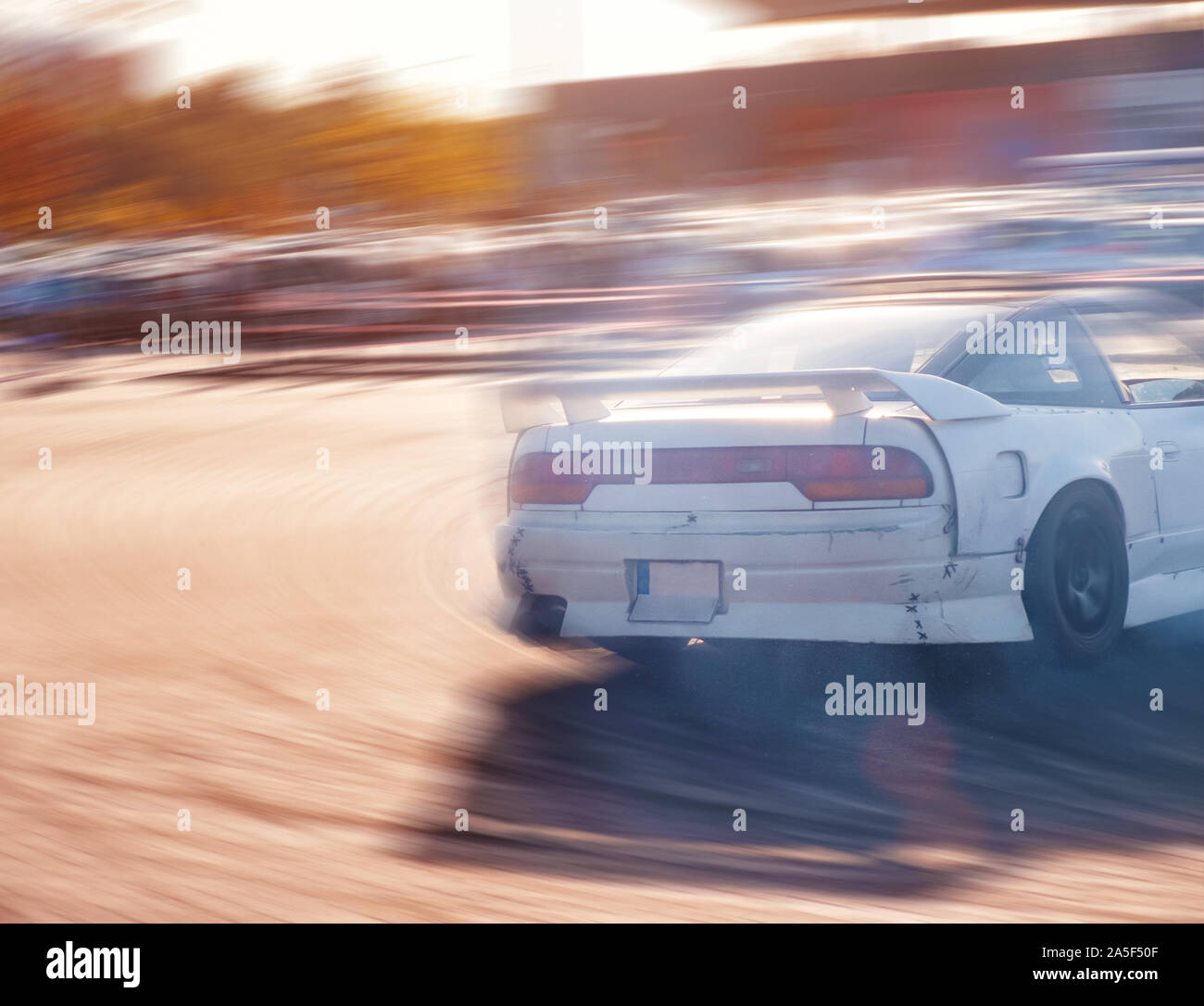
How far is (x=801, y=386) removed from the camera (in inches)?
161

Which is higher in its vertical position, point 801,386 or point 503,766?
point 801,386

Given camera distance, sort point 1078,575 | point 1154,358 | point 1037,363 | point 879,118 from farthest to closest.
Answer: point 879,118 < point 1154,358 < point 1037,363 < point 1078,575

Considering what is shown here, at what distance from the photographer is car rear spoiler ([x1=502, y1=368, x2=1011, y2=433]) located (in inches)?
155

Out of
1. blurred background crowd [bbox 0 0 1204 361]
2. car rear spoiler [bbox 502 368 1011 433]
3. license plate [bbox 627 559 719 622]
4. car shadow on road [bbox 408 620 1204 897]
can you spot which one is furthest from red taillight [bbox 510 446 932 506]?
blurred background crowd [bbox 0 0 1204 361]

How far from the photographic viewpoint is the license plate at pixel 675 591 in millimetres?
4141

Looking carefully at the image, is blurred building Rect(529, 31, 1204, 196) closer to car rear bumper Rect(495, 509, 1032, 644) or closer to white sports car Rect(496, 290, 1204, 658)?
white sports car Rect(496, 290, 1204, 658)

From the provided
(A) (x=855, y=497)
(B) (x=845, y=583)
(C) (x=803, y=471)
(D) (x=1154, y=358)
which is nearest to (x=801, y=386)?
(C) (x=803, y=471)

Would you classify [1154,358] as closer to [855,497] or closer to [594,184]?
[855,497]

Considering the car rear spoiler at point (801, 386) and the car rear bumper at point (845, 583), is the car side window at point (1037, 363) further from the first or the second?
the car rear bumper at point (845, 583)

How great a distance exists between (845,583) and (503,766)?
110cm

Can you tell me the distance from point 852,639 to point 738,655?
2.62ft

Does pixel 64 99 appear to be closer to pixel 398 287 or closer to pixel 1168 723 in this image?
pixel 398 287

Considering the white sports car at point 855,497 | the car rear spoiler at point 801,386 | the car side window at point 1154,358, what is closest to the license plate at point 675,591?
the white sports car at point 855,497
